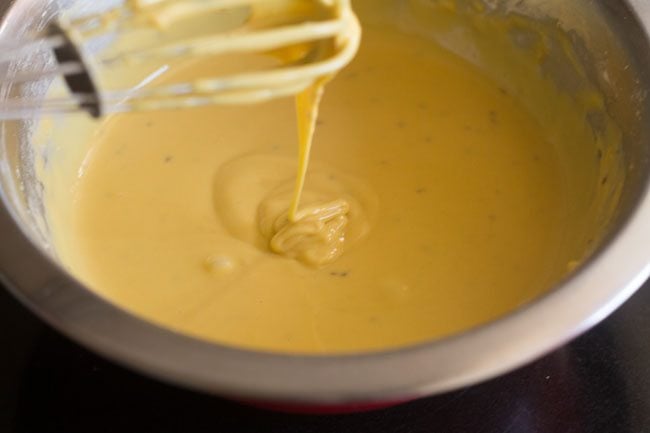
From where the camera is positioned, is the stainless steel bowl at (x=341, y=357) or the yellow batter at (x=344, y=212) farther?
the yellow batter at (x=344, y=212)

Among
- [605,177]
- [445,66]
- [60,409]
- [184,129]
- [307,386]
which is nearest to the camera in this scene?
[307,386]

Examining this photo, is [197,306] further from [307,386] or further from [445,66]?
[445,66]

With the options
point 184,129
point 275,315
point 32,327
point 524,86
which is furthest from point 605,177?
point 32,327

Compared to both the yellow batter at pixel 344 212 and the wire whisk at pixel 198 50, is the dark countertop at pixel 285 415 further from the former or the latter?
the wire whisk at pixel 198 50

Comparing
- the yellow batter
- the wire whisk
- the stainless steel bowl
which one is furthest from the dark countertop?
the wire whisk

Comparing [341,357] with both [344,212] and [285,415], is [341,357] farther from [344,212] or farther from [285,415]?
[344,212]

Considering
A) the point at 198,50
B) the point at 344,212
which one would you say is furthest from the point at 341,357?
the point at 344,212

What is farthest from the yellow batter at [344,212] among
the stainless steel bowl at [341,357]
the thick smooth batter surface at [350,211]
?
the stainless steel bowl at [341,357]
